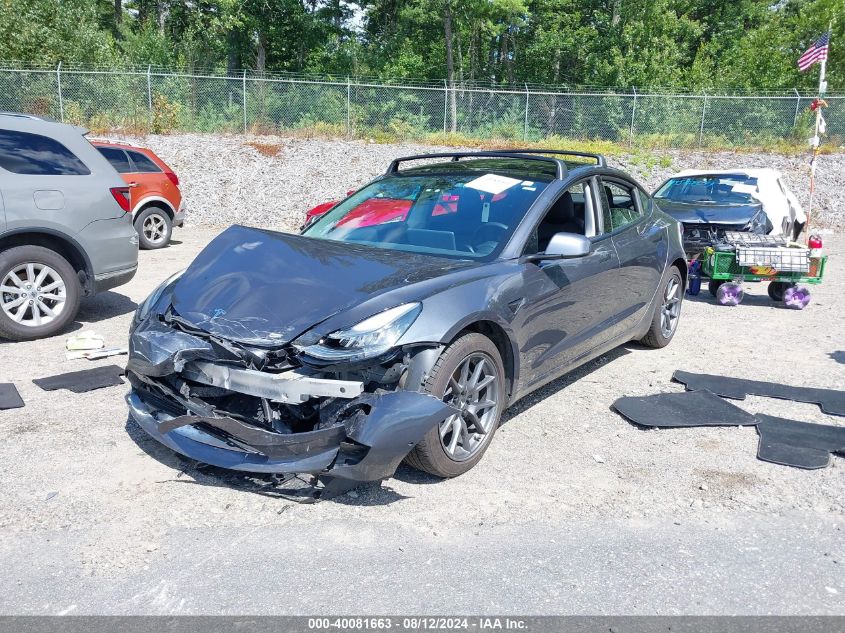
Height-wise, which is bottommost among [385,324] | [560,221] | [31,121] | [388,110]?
[385,324]

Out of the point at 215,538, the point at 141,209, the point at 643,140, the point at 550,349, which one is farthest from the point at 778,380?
the point at 643,140

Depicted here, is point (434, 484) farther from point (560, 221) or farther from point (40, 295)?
point (40, 295)

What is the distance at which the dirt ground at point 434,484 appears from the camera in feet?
11.4

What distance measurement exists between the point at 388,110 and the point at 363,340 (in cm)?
2092

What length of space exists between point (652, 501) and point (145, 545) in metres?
2.50

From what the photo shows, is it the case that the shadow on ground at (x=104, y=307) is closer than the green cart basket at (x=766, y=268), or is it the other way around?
the shadow on ground at (x=104, y=307)

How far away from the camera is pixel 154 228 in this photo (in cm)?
1288

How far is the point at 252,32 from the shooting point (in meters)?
36.3

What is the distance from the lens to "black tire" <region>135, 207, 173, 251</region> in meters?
12.6

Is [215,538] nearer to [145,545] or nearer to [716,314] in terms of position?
[145,545]

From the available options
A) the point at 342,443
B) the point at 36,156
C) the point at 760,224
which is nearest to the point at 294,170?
the point at 760,224

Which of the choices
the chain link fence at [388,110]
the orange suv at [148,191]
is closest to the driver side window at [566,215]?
the orange suv at [148,191]

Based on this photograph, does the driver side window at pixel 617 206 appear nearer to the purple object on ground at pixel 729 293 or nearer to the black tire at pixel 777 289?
the purple object on ground at pixel 729 293

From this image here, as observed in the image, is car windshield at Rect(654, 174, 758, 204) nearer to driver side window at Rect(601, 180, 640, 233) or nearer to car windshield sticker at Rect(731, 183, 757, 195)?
car windshield sticker at Rect(731, 183, 757, 195)
